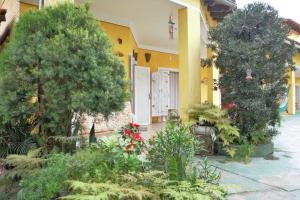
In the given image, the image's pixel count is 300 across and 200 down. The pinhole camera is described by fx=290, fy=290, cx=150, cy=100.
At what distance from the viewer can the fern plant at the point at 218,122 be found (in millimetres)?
5523

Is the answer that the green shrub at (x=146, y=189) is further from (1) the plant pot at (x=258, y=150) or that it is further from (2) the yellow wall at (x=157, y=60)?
(2) the yellow wall at (x=157, y=60)

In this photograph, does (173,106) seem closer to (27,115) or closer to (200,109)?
(200,109)

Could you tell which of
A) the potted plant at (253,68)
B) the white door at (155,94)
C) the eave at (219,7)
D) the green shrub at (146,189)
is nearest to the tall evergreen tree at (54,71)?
the green shrub at (146,189)

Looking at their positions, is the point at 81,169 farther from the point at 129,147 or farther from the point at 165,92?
the point at 165,92

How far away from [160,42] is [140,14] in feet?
Result: 12.7

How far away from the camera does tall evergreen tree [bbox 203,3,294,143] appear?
559 centimetres

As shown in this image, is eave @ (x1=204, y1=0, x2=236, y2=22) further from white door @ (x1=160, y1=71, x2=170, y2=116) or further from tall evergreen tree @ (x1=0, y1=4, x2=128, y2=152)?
tall evergreen tree @ (x1=0, y1=4, x2=128, y2=152)

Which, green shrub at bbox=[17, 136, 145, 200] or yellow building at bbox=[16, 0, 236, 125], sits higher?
yellow building at bbox=[16, 0, 236, 125]

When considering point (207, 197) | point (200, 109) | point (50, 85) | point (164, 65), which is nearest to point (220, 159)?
point (200, 109)

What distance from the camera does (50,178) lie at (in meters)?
2.80

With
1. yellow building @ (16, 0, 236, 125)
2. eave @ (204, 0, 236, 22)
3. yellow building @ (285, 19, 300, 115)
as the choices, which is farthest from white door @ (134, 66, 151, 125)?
yellow building @ (285, 19, 300, 115)

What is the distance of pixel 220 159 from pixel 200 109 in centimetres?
111

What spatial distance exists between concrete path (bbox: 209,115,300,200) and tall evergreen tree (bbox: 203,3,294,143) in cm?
68

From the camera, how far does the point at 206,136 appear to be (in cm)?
580
